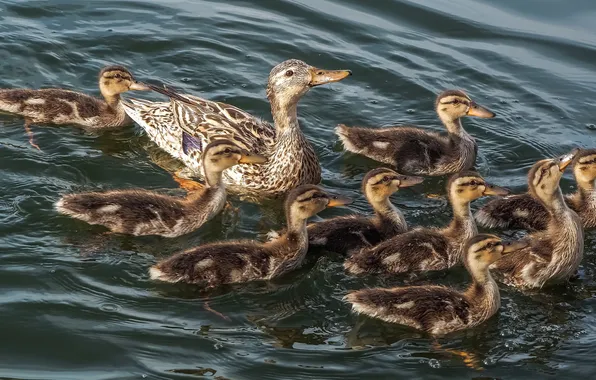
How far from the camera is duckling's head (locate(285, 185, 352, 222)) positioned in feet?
25.3

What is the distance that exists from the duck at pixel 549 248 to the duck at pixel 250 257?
1279mm

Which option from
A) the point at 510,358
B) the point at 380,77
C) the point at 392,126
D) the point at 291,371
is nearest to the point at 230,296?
the point at 291,371

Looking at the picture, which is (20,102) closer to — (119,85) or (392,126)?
(119,85)

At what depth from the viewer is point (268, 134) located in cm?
930

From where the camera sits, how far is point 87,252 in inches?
305

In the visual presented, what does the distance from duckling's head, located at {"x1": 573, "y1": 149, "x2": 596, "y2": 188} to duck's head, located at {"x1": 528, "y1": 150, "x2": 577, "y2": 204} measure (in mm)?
353

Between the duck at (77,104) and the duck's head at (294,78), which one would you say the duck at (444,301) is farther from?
the duck at (77,104)

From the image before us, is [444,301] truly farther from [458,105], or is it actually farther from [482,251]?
[458,105]

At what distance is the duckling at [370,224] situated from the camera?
7.95 metres

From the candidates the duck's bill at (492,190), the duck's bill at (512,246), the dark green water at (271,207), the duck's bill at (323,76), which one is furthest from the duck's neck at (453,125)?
the duck's bill at (512,246)

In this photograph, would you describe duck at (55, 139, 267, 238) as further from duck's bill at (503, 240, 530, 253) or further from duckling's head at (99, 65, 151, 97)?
duck's bill at (503, 240, 530, 253)

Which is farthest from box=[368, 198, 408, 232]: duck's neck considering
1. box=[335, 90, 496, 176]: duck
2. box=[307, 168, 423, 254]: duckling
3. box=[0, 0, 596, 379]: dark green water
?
box=[335, 90, 496, 176]: duck

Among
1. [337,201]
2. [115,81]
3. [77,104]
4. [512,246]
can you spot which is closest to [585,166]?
[512,246]

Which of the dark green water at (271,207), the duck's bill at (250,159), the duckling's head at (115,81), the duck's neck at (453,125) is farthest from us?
the duckling's head at (115,81)
